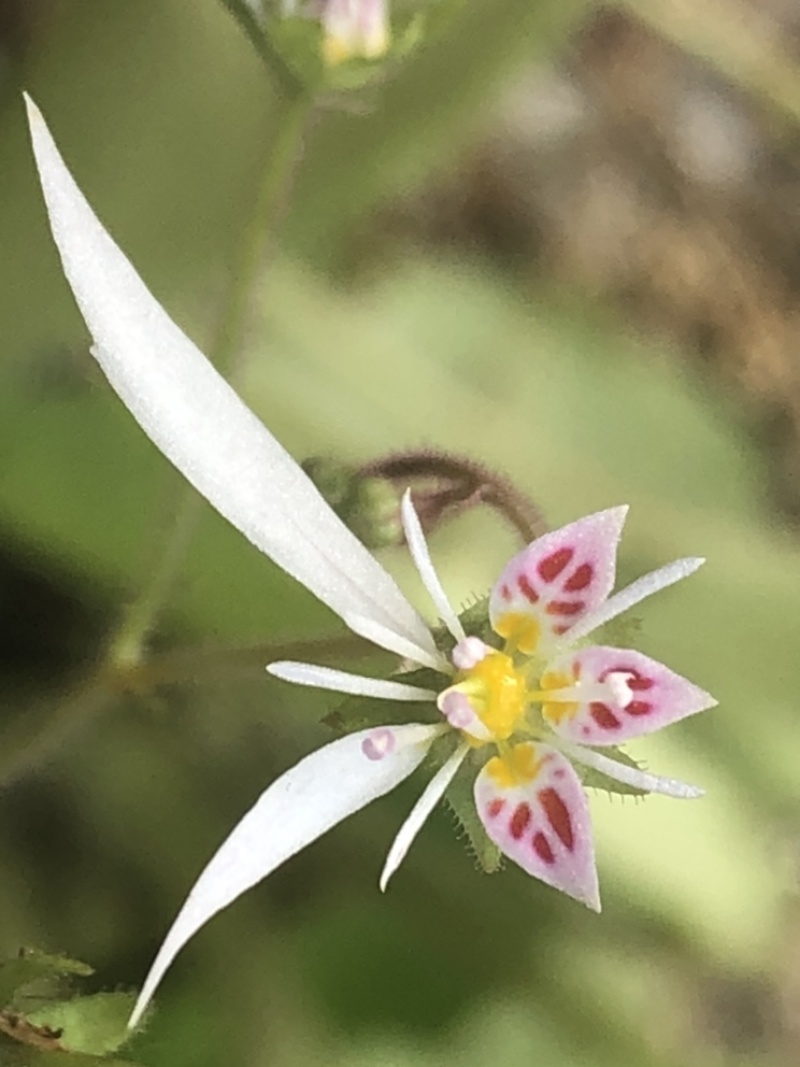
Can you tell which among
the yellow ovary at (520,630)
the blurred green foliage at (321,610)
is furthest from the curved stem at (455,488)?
the blurred green foliage at (321,610)

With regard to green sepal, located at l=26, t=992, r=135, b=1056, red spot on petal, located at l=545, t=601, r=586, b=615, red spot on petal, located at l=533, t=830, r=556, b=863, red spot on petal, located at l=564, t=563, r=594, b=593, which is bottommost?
green sepal, located at l=26, t=992, r=135, b=1056

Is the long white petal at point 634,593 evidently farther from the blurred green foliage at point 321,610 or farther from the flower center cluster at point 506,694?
the blurred green foliage at point 321,610

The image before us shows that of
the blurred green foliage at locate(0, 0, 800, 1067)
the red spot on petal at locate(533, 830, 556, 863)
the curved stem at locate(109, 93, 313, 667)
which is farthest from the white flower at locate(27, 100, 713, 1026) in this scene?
the blurred green foliage at locate(0, 0, 800, 1067)

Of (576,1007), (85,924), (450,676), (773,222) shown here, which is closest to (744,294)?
(773,222)

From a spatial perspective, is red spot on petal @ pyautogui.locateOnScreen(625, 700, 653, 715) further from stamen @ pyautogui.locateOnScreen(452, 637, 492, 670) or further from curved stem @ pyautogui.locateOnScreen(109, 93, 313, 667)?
curved stem @ pyautogui.locateOnScreen(109, 93, 313, 667)

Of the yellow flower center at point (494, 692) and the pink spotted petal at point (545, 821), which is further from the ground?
the yellow flower center at point (494, 692)

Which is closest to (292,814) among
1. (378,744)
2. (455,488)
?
(378,744)

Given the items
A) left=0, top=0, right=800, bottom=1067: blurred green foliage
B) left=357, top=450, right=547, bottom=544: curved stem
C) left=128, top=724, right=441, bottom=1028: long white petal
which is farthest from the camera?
left=0, top=0, right=800, bottom=1067: blurred green foliage
